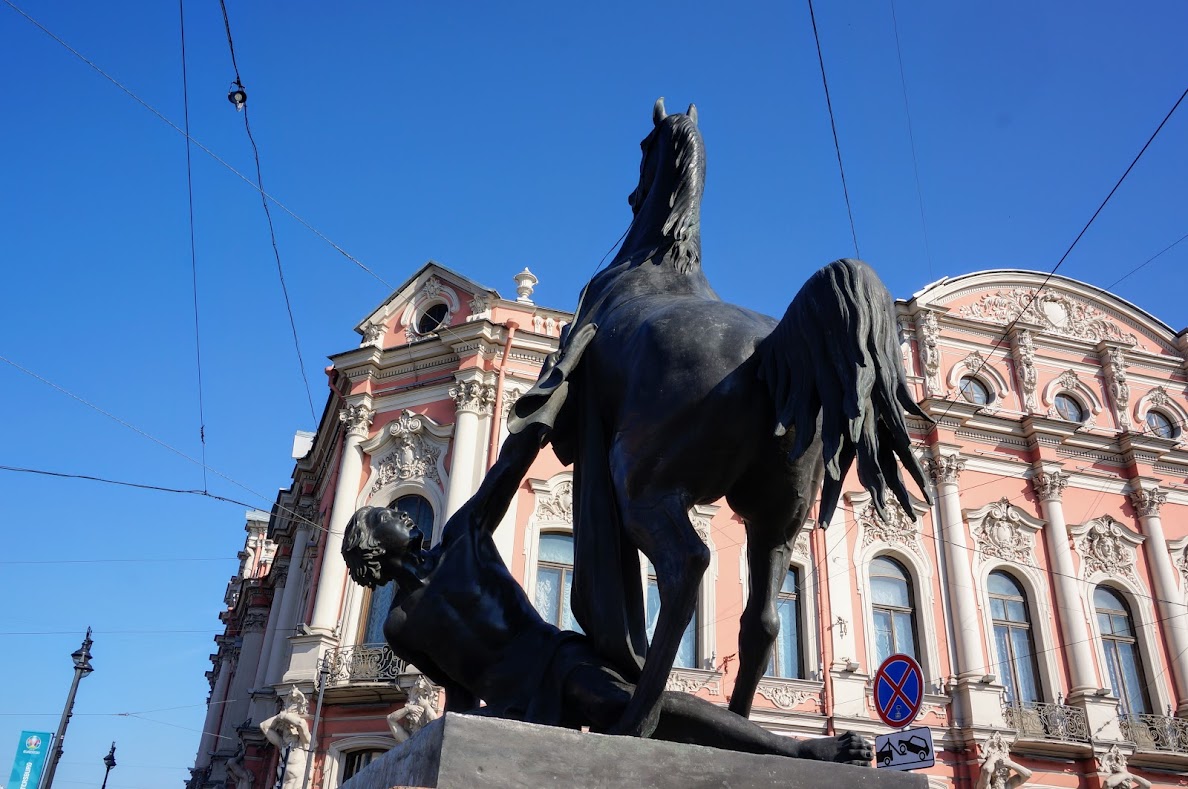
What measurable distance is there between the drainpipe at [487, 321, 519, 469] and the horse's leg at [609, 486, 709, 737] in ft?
49.0

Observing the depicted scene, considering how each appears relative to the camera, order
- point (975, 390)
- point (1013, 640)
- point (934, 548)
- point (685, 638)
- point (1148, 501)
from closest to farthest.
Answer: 1. point (685, 638)
2. point (1013, 640)
3. point (934, 548)
4. point (1148, 501)
5. point (975, 390)

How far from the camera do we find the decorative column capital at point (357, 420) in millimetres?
19156

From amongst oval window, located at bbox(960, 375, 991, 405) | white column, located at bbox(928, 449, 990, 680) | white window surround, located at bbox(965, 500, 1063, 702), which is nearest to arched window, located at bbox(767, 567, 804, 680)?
white column, located at bbox(928, 449, 990, 680)

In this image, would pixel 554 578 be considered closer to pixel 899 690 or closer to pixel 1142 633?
pixel 899 690

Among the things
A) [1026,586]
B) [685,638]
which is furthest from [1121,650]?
[685,638]

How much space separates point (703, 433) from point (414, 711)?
14.2 metres

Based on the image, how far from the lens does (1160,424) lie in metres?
22.7

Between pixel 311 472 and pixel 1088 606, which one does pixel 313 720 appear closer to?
pixel 311 472

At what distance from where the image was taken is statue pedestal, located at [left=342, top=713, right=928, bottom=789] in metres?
2.19

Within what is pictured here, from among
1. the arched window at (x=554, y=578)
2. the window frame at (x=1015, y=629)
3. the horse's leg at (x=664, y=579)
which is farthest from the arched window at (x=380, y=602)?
the horse's leg at (x=664, y=579)

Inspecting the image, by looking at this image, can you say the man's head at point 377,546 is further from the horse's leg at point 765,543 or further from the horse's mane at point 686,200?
the horse's mane at point 686,200

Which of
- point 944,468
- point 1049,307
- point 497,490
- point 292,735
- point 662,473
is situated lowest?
point 662,473

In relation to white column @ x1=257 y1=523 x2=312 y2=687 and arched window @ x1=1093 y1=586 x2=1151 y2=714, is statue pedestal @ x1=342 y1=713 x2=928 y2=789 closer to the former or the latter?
white column @ x1=257 y1=523 x2=312 y2=687

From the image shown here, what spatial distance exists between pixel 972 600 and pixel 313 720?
1244 cm
